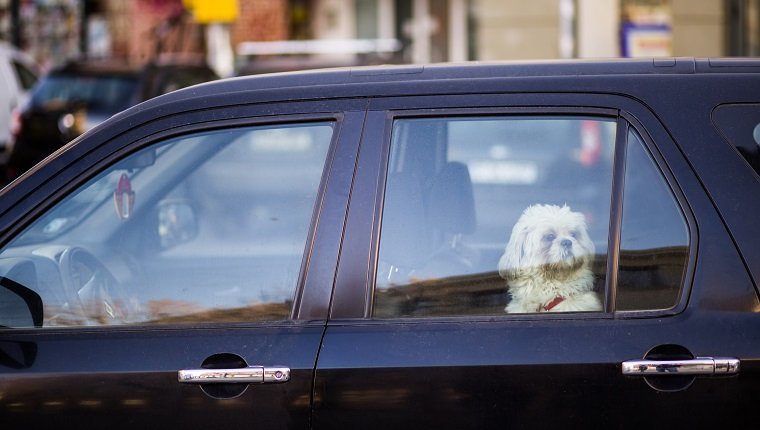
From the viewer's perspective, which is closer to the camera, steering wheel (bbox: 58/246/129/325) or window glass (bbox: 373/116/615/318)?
window glass (bbox: 373/116/615/318)

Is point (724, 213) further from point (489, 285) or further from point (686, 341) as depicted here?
point (489, 285)

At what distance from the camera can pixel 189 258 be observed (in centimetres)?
317

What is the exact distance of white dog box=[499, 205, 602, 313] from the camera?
262 centimetres

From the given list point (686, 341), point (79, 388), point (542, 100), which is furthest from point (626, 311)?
point (79, 388)

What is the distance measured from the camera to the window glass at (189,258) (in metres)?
2.75

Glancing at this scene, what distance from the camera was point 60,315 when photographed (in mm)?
2799

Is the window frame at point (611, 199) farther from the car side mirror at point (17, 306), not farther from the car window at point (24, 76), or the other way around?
the car window at point (24, 76)

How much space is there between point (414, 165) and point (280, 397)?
0.68 meters

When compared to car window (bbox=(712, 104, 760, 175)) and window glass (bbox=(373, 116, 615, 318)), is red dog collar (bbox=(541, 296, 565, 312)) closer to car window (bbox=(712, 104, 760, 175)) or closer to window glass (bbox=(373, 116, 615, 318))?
window glass (bbox=(373, 116, 615, 318))

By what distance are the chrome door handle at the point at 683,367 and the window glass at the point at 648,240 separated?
0.16 metres

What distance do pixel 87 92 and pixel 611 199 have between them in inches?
376

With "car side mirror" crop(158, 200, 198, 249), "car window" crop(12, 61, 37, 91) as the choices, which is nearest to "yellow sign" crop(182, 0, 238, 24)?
"car window" crop(12, 61, 37, 91)

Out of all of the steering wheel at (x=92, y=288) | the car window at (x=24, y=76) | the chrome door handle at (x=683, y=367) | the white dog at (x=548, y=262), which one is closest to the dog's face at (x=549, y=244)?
the white dog at (x=548, y=262)

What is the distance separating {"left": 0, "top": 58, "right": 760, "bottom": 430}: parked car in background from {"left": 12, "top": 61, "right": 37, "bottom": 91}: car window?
13900 mm
